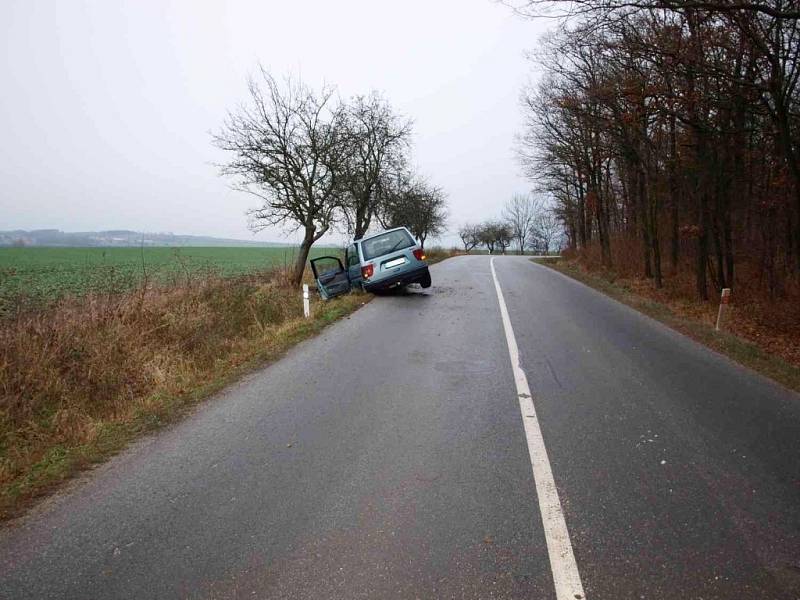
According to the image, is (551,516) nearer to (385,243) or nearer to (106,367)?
(106,367)

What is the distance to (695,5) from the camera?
21.0ft

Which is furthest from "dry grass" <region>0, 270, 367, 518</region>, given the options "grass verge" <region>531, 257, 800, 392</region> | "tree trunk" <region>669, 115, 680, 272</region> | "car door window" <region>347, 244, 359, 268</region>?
"tree trunk" <region>669, 115, 680, 272</region>

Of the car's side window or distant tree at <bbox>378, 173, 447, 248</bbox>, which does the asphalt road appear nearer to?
the car's side window

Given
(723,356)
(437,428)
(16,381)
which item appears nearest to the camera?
(437,428)

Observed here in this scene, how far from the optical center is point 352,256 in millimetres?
14781

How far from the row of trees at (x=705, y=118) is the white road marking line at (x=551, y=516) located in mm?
6111

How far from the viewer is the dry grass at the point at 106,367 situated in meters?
4.24

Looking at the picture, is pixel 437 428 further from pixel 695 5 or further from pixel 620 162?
pixel 620 162

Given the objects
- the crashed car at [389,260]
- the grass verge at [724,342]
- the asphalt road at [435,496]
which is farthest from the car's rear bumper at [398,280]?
the asphalt road at [435,496]

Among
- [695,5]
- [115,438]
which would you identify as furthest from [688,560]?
[695,5]

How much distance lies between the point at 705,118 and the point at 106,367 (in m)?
14.0

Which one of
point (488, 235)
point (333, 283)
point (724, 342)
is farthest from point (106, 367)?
point (488, 235)

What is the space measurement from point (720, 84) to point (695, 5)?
16.3ft

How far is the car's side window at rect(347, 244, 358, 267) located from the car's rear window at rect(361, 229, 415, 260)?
2.76ft
